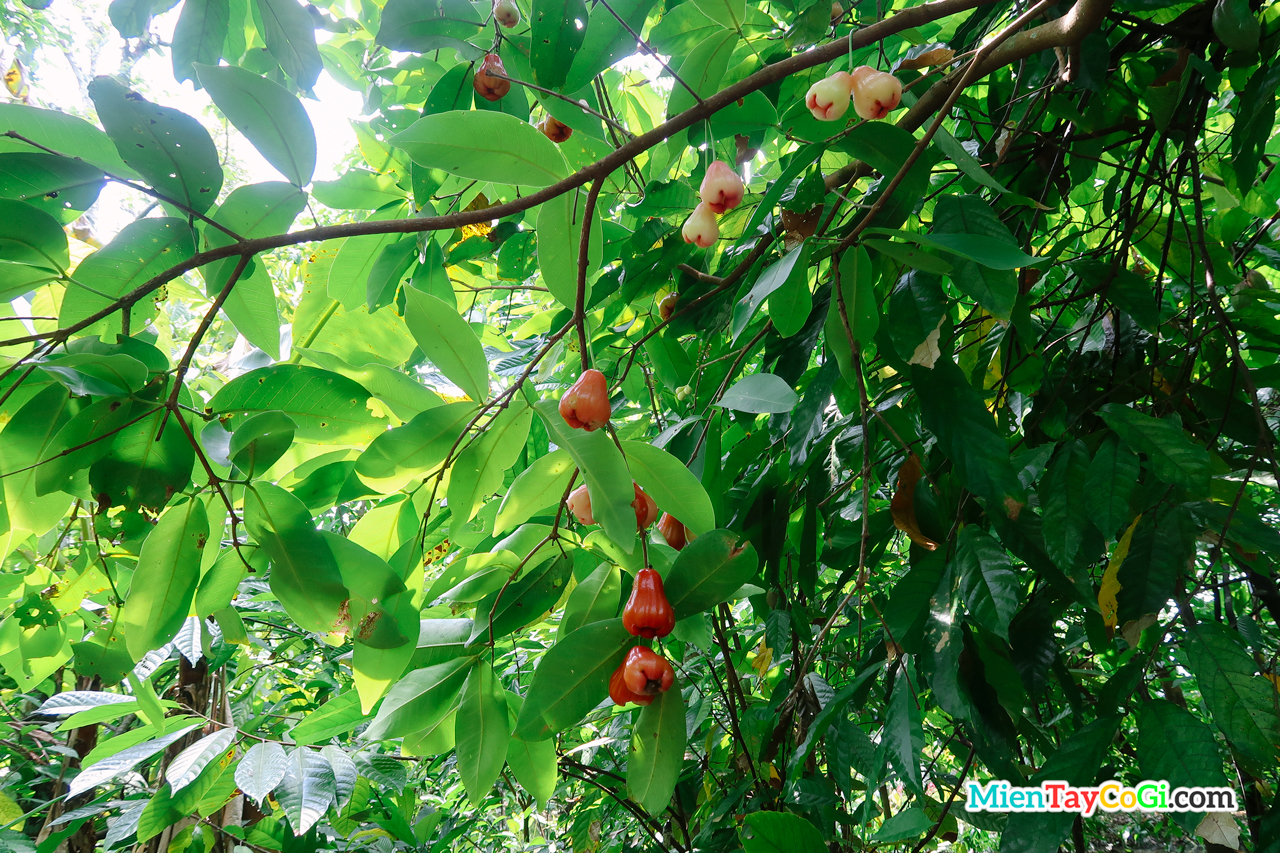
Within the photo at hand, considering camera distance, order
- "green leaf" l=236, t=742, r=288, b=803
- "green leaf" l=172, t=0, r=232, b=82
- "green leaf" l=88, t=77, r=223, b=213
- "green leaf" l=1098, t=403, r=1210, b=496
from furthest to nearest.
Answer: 1. "green leaf" l=236, t=742, r=288, b=803
2. "green leaf" l=172, t=0, r=232, b=82
3. "green leaf" l=1098, t=403, r=1210, b=496
4. "green leaf" l=88, t=77, r=223, b=213

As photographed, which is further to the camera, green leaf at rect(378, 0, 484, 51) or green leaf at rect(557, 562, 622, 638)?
green leaf at rect(378, 0, 484, 51)

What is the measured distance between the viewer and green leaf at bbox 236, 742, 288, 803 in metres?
1.01

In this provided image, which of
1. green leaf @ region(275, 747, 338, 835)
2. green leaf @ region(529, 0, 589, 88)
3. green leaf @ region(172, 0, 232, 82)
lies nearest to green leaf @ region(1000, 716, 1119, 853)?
green leaf @ region(529, 0, 589, 88)

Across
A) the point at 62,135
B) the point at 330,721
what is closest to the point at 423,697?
the point at 330,721

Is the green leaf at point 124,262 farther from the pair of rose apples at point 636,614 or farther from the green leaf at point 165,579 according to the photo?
the pair of rose apples at point 636,614

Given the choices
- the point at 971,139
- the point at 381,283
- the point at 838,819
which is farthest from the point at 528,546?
the point at 971,139

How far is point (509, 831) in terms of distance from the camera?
108 inches

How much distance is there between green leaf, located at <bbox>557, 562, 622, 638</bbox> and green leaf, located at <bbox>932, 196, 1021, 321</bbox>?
1.32 ft

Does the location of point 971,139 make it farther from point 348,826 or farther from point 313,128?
point 348,826

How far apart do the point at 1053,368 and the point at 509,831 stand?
2.72 metres

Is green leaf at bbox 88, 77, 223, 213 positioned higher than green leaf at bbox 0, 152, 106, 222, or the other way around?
green leaf at bbox 88, 77, 223, 213

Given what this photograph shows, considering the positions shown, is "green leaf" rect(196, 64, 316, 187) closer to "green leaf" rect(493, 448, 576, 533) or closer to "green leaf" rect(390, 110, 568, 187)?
"green leaf" rect(390, 110, 568, 187)

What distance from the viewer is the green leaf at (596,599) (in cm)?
59

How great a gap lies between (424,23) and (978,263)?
606 millimetres
